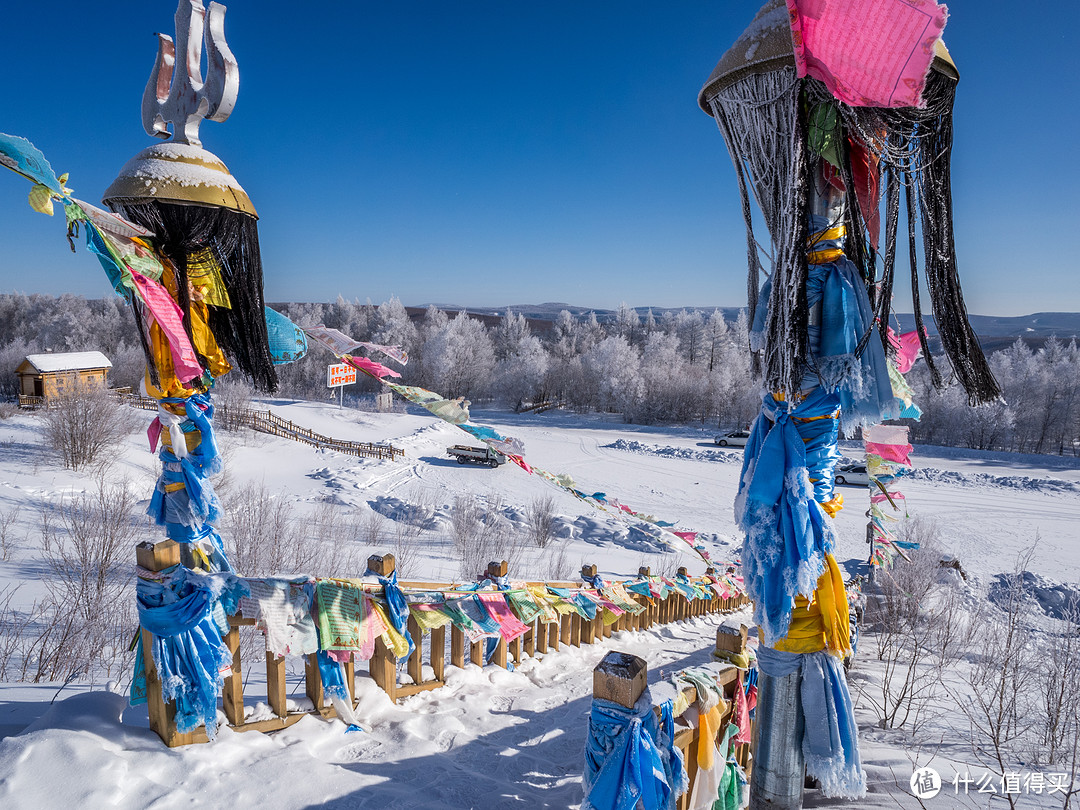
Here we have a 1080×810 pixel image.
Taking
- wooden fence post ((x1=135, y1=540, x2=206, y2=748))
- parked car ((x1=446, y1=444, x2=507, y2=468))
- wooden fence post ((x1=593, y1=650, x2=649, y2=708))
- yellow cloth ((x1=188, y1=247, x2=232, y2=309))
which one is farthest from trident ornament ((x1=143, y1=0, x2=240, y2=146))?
parked car ((x1=446, y1=444, x2=507, y2=468))

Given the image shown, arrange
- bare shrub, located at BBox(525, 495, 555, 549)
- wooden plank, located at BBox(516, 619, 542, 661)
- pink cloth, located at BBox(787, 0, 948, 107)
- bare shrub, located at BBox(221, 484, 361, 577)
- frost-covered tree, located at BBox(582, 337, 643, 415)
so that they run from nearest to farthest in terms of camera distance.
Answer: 1. pink cloth, located at BBox(787, 0, 948, 107)
2. wooden plank, located at BBox(516, 619, 542, 661)
3. bare shrub, located at BBox(221, 484, 361, 577)
4. bare shrub, located at BBox(525, 495, 555, 549)
5. frost-covered tree, located at BBox(582, 337, 643, 415)

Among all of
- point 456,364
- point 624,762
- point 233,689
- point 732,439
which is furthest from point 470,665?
point 456,364

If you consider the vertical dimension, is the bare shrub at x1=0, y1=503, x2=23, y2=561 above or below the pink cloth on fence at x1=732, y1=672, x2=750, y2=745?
below

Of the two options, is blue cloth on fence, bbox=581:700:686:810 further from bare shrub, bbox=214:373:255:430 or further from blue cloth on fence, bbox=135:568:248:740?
bare shrub, bbox=214:373:255:430

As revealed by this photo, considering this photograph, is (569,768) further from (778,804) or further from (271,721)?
(271,721)

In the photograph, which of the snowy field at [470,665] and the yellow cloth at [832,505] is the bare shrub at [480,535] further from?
the yellow cloth at [832,505]

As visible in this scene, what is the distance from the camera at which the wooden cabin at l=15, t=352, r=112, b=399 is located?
102 ft

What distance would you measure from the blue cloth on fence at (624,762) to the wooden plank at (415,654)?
215 cm

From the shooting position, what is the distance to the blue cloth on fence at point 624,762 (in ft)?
7.11

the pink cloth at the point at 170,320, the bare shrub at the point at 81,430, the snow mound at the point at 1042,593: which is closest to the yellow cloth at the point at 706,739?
the pink cloth at the point at 170,320

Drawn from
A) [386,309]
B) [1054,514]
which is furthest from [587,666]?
[386,309]

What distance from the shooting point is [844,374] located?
246 centimetres

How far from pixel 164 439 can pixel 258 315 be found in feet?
3.24

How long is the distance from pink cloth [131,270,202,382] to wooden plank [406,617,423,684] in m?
2.27
